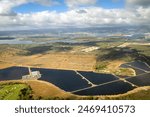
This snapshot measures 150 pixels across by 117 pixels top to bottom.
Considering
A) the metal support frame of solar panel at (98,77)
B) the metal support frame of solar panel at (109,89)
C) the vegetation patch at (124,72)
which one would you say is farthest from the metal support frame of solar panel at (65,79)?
the vegetation patch at (124,72)

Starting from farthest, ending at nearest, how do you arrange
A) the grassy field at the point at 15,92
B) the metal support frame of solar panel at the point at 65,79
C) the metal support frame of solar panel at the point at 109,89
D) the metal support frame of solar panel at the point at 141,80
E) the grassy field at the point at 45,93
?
the metal support frame of solar panel at the point at 141,80 → the metal support frame of solar panel at the point at 65,79 → the metal support frame of solar panel at the point at 109,89 → the grassy field at the point at 45,93 → the grassy field at the point at 15,92

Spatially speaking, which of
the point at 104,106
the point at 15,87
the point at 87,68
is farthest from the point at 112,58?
the point at 104,106

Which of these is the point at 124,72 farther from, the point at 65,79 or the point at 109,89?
the point at 109,89

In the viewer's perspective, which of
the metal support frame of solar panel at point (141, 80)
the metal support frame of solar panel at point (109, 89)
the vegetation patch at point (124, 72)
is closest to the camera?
the metal support frame of solar panel at point (109, 89)

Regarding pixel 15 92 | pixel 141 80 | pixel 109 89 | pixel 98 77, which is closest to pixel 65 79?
pixel 98 77

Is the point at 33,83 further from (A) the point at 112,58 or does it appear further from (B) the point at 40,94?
(A) the point at 112,58

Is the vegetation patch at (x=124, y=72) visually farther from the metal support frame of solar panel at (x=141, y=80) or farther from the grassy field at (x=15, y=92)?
the grassy field at (x=15, y=92)
